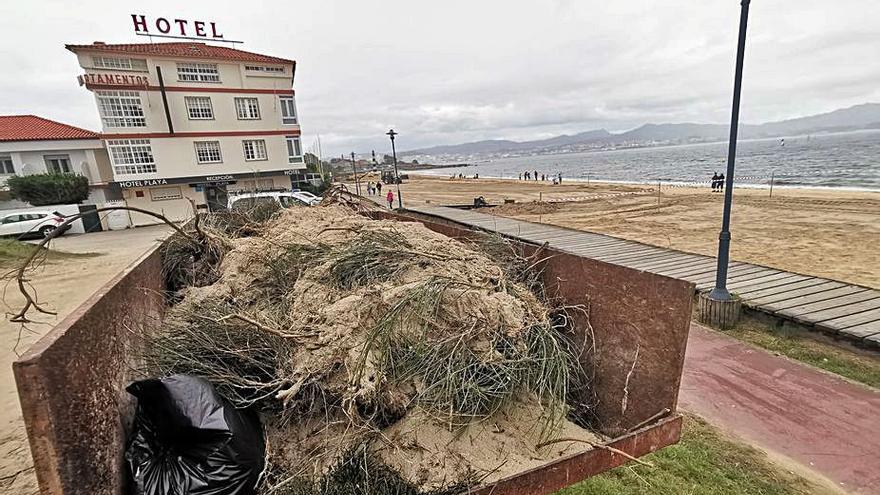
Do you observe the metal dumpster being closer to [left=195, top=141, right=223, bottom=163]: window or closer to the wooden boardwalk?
the wooden boardwalk

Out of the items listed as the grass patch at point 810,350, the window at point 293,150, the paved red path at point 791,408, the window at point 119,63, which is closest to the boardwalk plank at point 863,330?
the grass patch at point 810,350

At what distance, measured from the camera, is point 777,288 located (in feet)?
18.4

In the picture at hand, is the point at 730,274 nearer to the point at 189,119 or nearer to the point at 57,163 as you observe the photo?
the point at 189,119

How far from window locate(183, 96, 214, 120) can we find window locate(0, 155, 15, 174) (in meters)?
9.88

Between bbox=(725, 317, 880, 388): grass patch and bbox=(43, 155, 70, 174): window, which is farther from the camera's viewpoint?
bbox=(43, 155, 70, 174): window

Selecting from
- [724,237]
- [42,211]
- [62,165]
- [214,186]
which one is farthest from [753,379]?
[62,165]

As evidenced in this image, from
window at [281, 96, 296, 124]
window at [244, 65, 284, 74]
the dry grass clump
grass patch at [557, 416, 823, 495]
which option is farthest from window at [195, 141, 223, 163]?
grass patch at [557, 416, 823, 495]

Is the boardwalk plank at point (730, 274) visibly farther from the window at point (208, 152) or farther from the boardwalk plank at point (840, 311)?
the window at point (208, 152)

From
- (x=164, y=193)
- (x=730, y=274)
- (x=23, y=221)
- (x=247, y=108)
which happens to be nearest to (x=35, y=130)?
(x=164, y=193)

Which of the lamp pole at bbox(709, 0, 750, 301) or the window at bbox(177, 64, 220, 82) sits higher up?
the window at bbox(177, 64, 220, 82)

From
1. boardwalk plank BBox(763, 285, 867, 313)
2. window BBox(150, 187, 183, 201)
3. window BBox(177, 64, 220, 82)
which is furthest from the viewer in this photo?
window BBox(150, 187, 183, 201)

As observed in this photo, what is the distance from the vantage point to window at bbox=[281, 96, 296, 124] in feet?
74.8

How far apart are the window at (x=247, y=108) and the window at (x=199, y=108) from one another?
4.15 ft

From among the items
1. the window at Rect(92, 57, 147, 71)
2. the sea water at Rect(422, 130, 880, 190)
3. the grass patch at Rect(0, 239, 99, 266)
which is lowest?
the sea water at Rect(422, 130, 880, 190)
